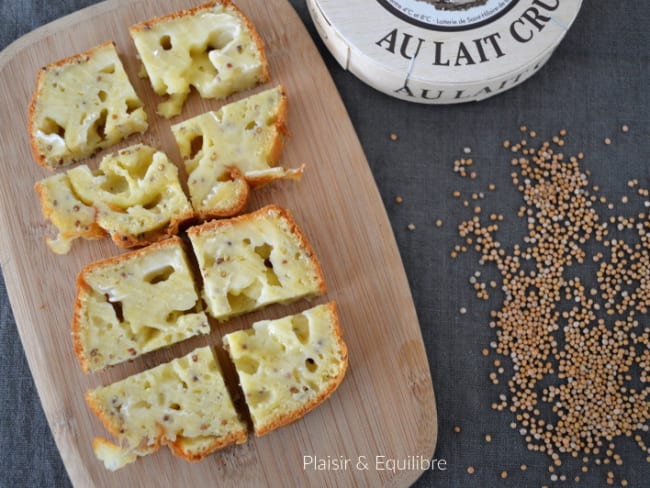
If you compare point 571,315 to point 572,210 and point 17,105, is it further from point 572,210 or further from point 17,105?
point 17,105

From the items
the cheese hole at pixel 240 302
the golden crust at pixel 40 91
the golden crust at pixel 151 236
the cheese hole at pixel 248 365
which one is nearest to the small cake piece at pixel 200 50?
the golden crust at pixel 40 91

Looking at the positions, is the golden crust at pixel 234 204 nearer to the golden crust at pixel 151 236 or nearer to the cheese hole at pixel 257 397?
the golden crust at pixel 151 236

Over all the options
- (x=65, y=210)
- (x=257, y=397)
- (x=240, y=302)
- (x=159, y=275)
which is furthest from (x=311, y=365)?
(x=65, y=210)

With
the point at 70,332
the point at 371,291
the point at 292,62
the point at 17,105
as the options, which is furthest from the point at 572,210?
the point at 17,105

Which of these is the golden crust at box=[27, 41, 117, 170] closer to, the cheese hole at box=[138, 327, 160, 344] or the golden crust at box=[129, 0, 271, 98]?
the golden crust at box=[129, 0, 271, 98]

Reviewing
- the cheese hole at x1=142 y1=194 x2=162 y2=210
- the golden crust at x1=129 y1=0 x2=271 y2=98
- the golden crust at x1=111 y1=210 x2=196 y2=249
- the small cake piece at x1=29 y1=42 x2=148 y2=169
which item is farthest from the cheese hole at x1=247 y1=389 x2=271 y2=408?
the golden crust at x1=129 y1=0 x2=271 y2=98

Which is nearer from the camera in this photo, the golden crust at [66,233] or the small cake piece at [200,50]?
the golden crust at [66,233]

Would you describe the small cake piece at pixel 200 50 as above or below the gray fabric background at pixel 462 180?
above
